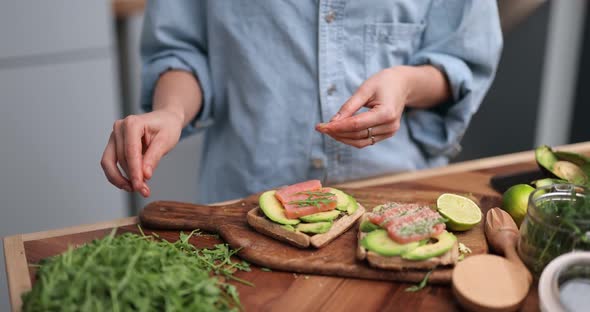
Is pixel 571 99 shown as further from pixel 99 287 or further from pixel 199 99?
pixel 99 287

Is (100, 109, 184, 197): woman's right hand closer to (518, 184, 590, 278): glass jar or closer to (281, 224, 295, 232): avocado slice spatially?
(281, 224, 295, 232): avocado slice

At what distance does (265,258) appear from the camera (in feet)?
3.41

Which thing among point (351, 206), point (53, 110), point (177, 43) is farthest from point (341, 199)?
point (53, 110)

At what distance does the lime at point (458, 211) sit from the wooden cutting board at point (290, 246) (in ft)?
0.07

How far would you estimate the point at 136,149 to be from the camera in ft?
3.51

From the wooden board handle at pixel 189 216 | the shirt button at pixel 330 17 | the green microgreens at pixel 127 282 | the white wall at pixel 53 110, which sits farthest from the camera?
the white wall at pixel 53 110

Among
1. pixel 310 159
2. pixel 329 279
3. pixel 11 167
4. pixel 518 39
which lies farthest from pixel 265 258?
pixel 518 39

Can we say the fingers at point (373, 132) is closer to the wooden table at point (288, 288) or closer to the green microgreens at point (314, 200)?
the green microgreens at point (314, 200)

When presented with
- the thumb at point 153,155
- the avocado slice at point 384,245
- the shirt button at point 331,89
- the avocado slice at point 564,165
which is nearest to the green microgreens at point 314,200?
the avocado slice at point 384,245

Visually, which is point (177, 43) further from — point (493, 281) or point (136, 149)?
point (493, 281)

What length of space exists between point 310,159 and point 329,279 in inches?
19.5

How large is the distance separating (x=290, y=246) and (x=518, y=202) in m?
0.43

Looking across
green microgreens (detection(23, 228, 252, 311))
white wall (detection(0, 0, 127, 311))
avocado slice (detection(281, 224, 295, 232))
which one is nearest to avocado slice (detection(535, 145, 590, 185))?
avocado slice (detection(281, 224, 295, 232))

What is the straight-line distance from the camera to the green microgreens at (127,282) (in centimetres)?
83
